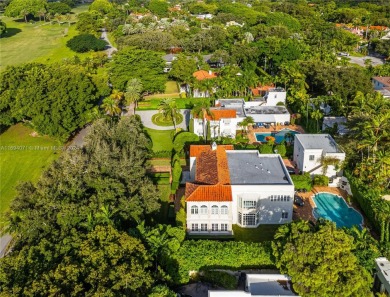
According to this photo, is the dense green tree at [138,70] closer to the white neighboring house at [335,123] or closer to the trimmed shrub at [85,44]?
the white neighboring house at [335,123]

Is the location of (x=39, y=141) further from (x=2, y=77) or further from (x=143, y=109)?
(x=143, y=109)

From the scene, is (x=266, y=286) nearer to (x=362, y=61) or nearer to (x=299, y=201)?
(x=299, y=201)

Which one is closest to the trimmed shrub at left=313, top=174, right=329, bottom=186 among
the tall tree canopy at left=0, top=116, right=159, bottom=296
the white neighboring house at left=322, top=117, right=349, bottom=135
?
the white neighboring house at left=322, top=117, right=349, bottom=135

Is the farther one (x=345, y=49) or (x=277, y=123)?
(x=345, y=49)

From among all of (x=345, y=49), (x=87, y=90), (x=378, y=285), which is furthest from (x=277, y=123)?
(x=345, y=49)

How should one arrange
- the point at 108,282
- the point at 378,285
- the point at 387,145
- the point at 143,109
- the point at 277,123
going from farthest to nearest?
the point at 143,109 < the point at 277,123 < the point at 387,145 < the point at 378,285 < the point at 108,282

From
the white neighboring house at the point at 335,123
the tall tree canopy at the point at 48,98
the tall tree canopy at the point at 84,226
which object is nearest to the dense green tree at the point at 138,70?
the tall tree canopy at the point at 48,98

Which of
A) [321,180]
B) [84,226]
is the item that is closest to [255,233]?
[321,180]
